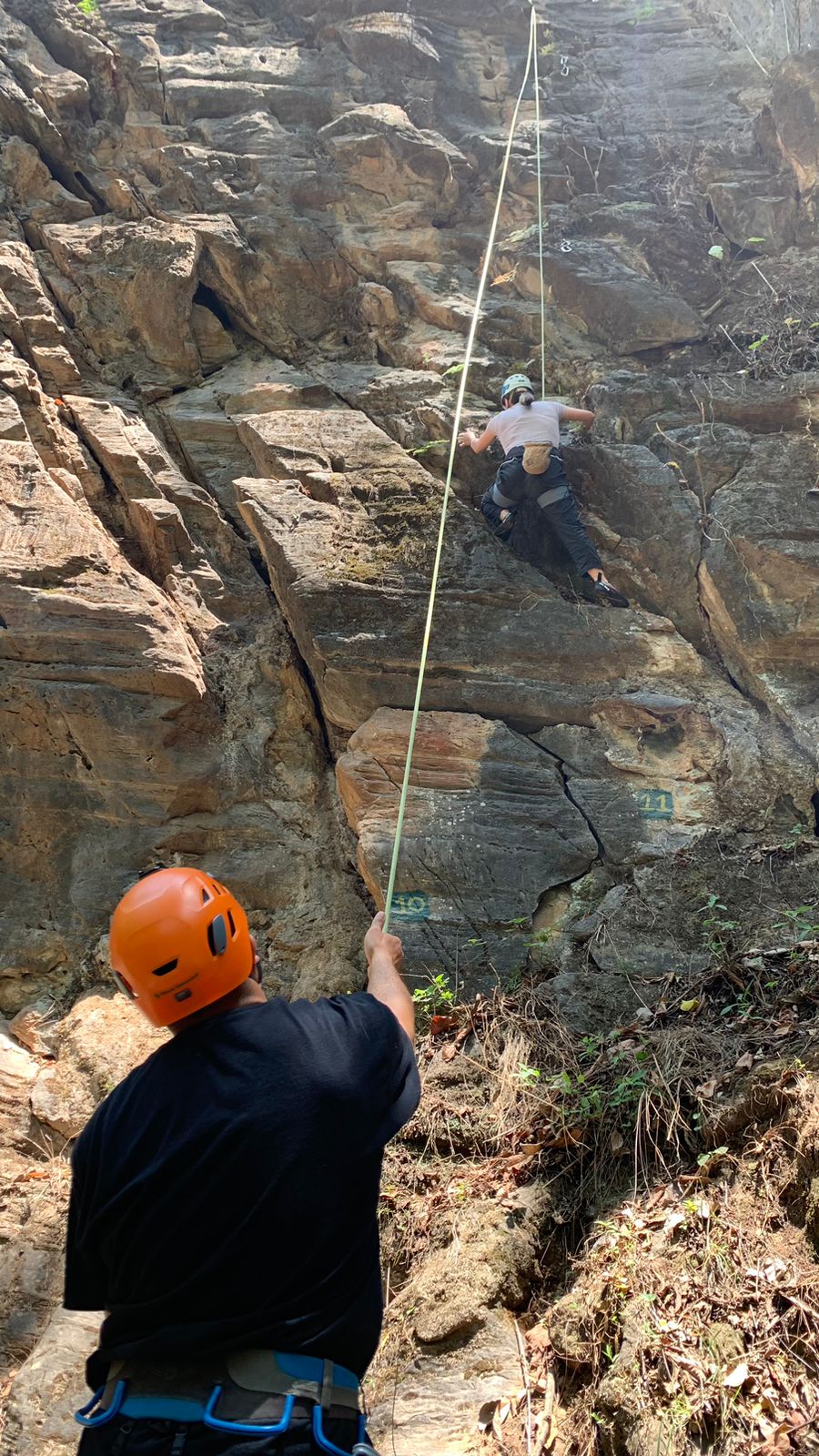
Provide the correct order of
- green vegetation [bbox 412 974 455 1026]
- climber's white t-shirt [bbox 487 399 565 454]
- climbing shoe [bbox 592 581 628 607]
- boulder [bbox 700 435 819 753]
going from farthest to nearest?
climber's white t-shirt [bbox 487 399 565 454] < climbing shoe [bbox 592 581 628 607] < boulder [bbox 700 435 819 753] < green vegetation [bbox 412 974 455 1026]

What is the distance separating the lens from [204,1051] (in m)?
2.04

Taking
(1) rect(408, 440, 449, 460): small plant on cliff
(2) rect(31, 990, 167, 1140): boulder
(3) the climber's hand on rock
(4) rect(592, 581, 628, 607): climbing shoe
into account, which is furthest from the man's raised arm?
(1) rect(408, 440, 449, 460): small plant on cliff

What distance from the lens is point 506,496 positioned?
631cm

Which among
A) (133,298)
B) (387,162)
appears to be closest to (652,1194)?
(133,298)

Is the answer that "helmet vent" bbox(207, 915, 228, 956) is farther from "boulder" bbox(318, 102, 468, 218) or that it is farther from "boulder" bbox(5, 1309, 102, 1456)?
"boulder" bbox(318, 102, 468, 218)

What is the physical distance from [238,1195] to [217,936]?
0.54m

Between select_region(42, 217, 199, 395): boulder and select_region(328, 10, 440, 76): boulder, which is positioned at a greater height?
select_region(328, 10, 440, 76): boulder

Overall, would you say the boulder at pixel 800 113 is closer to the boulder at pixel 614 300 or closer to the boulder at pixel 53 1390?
the boulder at pixel 614 300

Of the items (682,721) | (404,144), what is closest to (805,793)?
(682,721)

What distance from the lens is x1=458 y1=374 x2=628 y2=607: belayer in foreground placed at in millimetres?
6180

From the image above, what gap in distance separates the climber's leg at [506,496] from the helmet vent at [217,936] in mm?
4715

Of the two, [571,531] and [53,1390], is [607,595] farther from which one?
[53,1390]

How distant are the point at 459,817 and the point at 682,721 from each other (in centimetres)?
155

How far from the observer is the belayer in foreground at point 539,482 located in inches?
243
